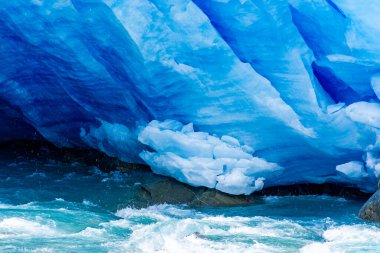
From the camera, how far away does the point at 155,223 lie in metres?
6.79

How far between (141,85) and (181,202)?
1.64m

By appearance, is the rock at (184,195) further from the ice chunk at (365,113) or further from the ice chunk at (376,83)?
the ice chunk at (376,83)

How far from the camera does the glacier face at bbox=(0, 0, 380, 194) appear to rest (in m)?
7.46

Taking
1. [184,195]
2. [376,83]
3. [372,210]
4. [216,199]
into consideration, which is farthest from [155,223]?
[376,83]

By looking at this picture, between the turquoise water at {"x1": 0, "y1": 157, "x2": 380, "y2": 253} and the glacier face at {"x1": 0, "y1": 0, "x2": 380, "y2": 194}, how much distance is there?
0.63 meters

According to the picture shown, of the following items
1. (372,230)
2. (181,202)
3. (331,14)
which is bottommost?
(372,230)

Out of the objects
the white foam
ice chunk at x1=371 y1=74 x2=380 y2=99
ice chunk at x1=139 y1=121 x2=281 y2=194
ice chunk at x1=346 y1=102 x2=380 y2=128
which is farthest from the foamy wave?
the white foam

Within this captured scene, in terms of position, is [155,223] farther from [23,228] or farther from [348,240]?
[348,240]

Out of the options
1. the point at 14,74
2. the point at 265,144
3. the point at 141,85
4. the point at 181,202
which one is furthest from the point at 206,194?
the point at 14,74

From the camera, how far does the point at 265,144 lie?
8.05 meters

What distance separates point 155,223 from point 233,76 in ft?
6.78

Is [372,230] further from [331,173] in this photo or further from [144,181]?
[144,181]

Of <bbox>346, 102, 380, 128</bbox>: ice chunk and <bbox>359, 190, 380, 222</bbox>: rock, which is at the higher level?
<bbox>346, 102, 380, 128</bbox>: ice chunk

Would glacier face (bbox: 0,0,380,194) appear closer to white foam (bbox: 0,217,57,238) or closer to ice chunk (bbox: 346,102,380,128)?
ice chunk (bbox: 346,102,380,128)
